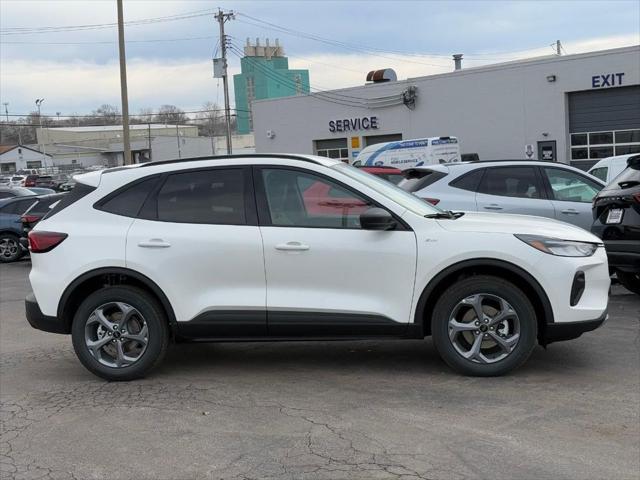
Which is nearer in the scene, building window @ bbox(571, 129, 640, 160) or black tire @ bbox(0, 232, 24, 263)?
black tire @ bbox(0, 232, 24, 263)

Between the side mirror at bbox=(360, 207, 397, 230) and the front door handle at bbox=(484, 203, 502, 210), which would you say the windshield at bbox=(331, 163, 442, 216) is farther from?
the front door handle at bbox=(484, 203, 502, 210)

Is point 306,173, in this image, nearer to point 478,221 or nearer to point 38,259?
point 478,221

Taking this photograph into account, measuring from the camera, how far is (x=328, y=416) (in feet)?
15.0

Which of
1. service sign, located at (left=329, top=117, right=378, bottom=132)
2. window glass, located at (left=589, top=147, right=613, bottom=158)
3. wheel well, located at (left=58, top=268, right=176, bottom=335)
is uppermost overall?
service sign, located at (left=329, top=117, right=378, bottom=132)

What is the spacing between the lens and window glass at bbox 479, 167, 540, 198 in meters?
9.23

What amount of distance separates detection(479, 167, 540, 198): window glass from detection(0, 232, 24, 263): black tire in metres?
11.5

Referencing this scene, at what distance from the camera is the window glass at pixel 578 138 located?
27.7m

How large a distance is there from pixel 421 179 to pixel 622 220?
2861mm

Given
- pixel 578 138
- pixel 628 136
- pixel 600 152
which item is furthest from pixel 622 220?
pixel 578 138

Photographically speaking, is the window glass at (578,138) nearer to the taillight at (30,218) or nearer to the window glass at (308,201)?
the taillight at (30,218)

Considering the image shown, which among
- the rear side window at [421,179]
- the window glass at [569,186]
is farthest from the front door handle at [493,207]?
the window glass at [569,186]

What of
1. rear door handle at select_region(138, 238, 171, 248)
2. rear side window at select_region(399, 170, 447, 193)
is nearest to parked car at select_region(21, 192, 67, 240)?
rear side window at select_region(399, 170, 447, 193)

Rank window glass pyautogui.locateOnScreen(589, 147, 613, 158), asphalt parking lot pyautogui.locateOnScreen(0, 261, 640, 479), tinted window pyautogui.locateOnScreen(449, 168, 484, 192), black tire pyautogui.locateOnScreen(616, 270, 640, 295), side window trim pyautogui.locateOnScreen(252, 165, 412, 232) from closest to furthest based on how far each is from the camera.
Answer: asphalt parking lot pyautogui.locateOnScreen(0, 261, 640, 479)
side window trim pyautogui.locateOnScreen(252, 165, 412, 232)
black tire pyautogui.locateOnScreen(616, 270, 640, 295)
tinted window pyautogui.locateOnScreen(449, 168, 484, 192)
window glass pyautogui.locateOnScreen(589, 147, 613, 158)

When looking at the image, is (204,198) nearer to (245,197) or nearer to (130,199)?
(245,197)
